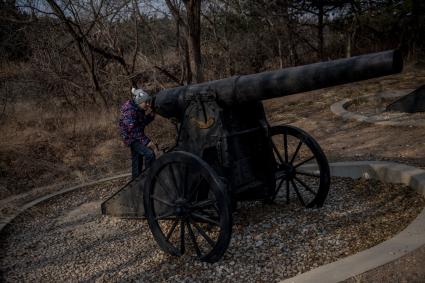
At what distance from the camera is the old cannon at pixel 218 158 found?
347 centimetres

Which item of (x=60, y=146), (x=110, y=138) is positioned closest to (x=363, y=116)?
Result: (x=110, y=138)

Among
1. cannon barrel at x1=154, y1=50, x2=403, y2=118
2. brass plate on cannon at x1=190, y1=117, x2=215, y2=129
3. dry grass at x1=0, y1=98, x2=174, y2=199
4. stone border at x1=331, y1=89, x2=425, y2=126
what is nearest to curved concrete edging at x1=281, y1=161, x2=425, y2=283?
cannon barrel at x1=154, y1=50, x2=403, y2=118

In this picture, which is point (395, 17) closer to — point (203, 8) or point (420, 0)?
point (420, 0)

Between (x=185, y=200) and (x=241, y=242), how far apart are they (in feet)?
2.18

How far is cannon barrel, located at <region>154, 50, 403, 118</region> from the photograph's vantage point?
300 centimetres

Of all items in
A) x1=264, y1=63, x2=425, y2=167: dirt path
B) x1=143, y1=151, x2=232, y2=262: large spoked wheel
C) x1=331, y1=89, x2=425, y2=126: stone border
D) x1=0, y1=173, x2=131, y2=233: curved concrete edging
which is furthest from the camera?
x1=331, y1=89, x2=425, y2=126: stone border

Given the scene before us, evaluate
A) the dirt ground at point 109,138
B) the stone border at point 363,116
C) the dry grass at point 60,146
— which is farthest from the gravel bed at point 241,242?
the dry grass at point 60,146

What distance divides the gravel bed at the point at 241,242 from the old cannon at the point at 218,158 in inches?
7.8

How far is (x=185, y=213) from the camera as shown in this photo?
381cm

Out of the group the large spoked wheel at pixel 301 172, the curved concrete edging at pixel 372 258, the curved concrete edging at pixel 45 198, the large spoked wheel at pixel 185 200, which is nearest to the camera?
the curved concrete edging at pixel 372 258

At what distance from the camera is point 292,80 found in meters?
3.54

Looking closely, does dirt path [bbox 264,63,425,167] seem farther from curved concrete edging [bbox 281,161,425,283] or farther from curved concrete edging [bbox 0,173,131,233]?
curved concrete edging [bbox 0,173,131,233]

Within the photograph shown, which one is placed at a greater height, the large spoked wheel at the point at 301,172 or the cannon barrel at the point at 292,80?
the cannon barrel at the point at 292,80

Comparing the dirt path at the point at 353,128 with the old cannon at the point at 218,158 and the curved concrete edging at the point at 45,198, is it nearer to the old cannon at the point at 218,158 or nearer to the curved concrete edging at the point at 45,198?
the old cannon at the point at 218,158
